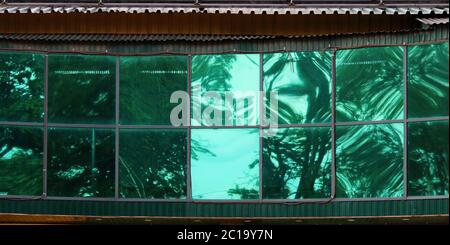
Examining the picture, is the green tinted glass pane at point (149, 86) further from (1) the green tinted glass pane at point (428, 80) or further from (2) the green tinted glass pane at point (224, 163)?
(1) the green tinted glass pane at point (428, 80)

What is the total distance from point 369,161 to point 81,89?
6.50m

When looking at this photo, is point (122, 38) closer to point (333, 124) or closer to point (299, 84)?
point (299, 84)

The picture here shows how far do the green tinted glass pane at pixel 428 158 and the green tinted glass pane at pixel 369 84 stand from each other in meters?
0.65

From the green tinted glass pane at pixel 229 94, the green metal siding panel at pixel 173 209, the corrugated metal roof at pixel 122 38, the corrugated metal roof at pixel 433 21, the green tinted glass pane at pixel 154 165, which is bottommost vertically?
the green metal siding panel at pixel 173 209

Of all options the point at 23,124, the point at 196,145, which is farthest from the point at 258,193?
the point at 23,124

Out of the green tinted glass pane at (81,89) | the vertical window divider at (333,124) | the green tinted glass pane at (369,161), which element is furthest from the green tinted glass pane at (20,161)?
the green tinted glass pane at (369,161)

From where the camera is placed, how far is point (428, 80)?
78.2ft

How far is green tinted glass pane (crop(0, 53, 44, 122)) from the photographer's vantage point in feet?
82.2

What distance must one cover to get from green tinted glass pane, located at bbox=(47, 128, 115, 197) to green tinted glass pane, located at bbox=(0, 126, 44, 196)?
0.27m

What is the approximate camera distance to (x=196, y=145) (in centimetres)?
2506

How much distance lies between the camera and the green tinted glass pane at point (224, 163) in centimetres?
2486

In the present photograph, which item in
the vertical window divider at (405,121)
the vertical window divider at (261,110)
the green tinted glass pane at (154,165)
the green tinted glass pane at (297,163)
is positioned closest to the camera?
the vertical window divider at (405,121)

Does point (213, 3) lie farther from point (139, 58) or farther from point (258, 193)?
point (258, 193)

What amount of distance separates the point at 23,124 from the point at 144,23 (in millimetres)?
3562
